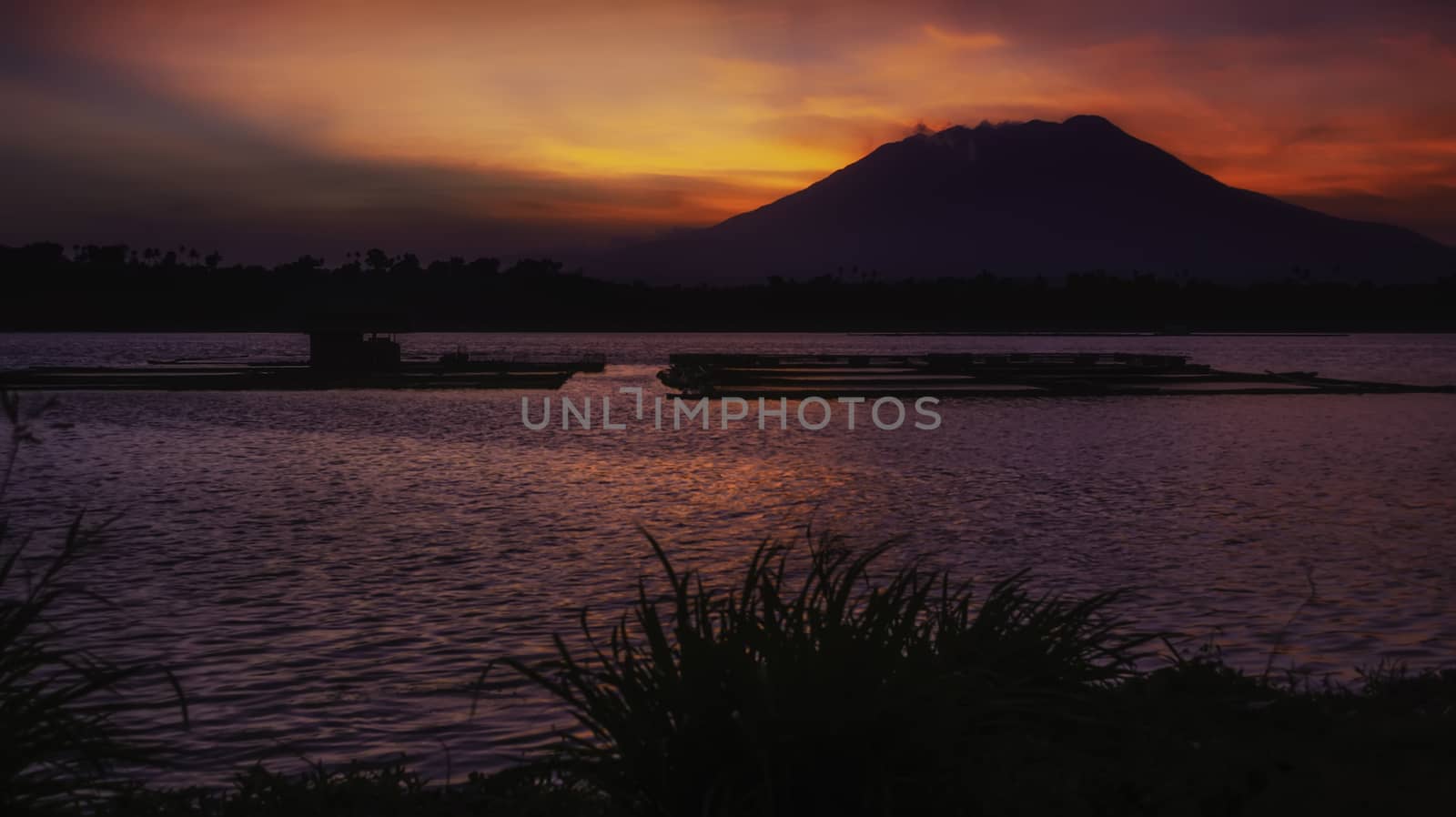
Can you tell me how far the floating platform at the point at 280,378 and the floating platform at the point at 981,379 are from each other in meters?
9.78

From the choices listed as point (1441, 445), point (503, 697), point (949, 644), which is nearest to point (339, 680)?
point (503, 697)

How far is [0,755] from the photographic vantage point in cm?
536

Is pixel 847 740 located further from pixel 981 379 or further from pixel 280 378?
pixel 280 378

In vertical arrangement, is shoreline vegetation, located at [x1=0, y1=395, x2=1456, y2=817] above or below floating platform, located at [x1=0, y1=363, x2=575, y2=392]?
above

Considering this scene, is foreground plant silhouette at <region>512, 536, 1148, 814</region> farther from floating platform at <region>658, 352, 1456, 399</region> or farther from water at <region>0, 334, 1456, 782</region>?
floating platform at <region>658, 352, 1456, 399</region>

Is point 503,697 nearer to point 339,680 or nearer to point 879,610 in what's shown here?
point 339,680

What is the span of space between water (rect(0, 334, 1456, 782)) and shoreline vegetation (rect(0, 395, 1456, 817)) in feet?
5.24

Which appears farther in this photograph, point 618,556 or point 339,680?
point 618,556

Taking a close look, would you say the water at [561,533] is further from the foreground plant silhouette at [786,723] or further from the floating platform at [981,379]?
the floating platform at [981,379]

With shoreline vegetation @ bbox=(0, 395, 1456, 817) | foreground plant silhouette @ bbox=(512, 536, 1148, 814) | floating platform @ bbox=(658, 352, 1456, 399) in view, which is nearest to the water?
shoreline vegetation @ bbox=(0, 395, 1456, 817)

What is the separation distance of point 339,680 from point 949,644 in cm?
627

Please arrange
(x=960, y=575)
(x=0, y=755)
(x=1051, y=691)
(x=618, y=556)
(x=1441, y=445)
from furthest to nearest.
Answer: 1. (x=1441, y=445)
2. (x=618, y=556)
3. (x=960, y=575)
4. (x=1051, y=691)
5. (x=0, y=755)

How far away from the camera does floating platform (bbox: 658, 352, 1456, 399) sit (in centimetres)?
6234

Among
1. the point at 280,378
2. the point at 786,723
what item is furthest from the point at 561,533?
the point at 280,378
